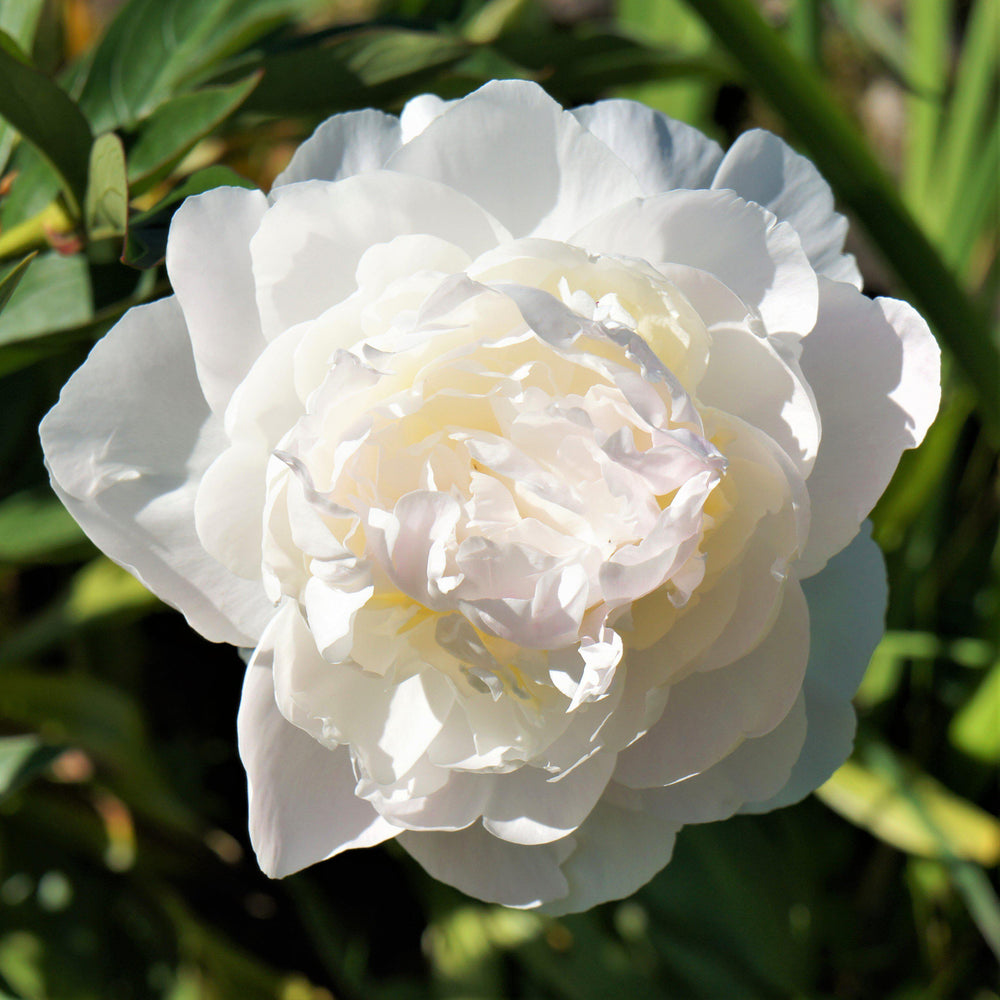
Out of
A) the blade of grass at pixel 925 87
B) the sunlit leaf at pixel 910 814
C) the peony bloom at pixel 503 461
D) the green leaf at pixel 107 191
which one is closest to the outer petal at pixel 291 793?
the peony bloom at pixel 503 461

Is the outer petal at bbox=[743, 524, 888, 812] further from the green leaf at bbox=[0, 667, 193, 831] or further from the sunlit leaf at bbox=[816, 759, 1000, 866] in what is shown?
the green leaf at bbox=[0, 667, 193, 831]

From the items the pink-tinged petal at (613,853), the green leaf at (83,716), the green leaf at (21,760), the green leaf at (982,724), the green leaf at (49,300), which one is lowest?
the green leaf at (982,724)

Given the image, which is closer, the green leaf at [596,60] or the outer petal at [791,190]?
the outer petal at [791,190]

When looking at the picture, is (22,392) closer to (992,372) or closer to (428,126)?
(428,126)

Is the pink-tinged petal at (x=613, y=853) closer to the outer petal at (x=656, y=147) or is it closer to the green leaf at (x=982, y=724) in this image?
the outer petal at (x=656, y=147)

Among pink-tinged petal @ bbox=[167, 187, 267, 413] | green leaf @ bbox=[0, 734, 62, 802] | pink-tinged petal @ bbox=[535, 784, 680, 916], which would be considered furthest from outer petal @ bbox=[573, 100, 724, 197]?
green leaf @ bbox=[0, 734, 62, 802]

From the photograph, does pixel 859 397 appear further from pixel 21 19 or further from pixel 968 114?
pixel 968 114
